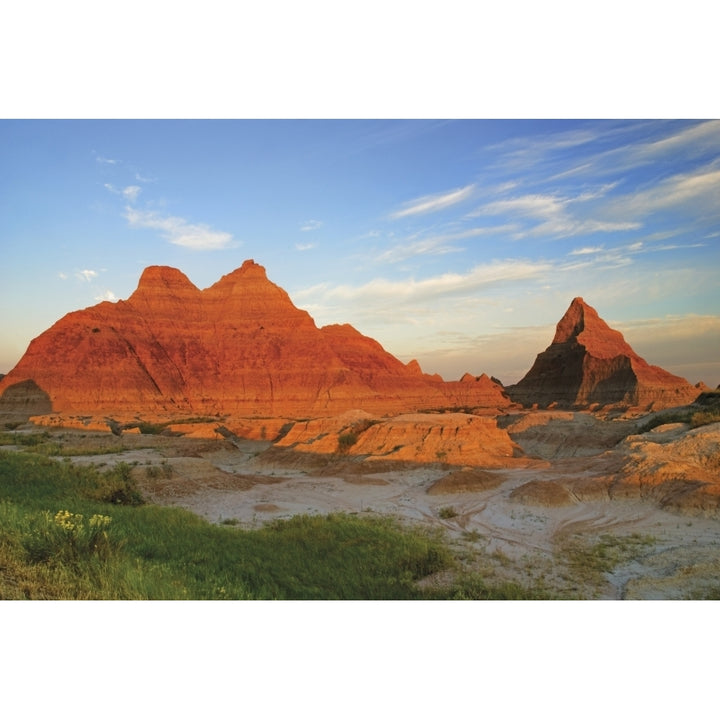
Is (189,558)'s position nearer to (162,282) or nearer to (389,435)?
(389,435)

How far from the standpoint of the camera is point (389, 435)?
112ft

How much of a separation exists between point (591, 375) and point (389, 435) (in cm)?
7213

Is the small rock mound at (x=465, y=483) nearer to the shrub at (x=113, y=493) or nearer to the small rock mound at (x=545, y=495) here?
the small rock mound at (x=545, y=495)

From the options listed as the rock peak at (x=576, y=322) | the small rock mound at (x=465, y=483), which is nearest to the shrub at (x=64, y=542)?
the small rock mound at (x=465, y=483)

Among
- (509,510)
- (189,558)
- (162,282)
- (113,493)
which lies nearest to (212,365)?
(162,282)

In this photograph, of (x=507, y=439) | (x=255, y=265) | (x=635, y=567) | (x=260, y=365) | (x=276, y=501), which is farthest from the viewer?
(x=255, y=265)

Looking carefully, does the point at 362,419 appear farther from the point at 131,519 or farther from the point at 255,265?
the point at 255,265

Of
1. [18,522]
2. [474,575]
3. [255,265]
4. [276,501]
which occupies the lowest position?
[276,501]

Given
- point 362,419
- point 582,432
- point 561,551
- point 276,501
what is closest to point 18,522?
point 561,551

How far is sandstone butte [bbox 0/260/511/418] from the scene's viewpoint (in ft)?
266

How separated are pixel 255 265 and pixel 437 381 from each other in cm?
4933

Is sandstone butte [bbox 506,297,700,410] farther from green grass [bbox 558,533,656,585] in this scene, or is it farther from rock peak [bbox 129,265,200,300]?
rock peak [bbox 129,265,200,300]

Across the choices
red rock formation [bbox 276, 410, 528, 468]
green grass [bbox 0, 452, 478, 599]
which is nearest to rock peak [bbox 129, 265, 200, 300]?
red rock formation [bbox 276, 410, 528, 468]
